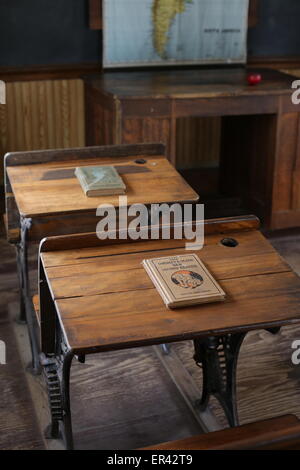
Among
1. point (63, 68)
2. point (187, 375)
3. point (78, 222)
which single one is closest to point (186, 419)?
point (187, 375)

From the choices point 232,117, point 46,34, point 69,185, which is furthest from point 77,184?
point 232,117

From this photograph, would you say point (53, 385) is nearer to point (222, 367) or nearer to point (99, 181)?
point (222, 367)

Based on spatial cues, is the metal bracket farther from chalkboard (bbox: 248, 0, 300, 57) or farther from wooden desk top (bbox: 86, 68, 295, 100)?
chalkboard (bbox: 248, 0, 300, 57)

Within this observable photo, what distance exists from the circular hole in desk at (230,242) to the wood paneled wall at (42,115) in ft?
10.1

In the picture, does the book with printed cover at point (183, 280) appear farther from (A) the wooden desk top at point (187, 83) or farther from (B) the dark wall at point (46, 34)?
(B) the dark wall at point (46, 34)

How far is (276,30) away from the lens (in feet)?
18.1

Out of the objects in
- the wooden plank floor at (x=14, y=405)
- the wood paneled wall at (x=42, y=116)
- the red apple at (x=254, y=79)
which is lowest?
the wooden plank floor at (x=14, y=405)

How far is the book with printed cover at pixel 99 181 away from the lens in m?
2.96

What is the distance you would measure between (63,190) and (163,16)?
2.60 m

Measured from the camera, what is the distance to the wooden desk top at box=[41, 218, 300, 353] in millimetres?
1974

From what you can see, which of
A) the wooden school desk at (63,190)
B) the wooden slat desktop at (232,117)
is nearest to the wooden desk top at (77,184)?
the wooden school desk at (63,190)

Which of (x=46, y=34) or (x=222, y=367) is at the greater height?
(x=46, y=34)

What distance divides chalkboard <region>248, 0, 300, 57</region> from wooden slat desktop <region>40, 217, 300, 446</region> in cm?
332

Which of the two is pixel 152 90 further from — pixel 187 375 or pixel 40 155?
pixel 187 375
